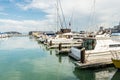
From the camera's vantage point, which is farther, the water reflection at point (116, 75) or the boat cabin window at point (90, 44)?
the boat cabin window at point (90, 44)

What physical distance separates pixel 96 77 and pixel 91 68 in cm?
197

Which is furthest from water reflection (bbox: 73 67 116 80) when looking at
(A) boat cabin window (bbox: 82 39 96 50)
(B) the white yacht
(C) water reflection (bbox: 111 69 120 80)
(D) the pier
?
(A) boat cabin window (bbox: 82 39 96 50)

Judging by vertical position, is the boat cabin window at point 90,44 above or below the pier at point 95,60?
above

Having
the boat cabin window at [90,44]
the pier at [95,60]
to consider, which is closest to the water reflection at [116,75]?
the pier at [95,60]

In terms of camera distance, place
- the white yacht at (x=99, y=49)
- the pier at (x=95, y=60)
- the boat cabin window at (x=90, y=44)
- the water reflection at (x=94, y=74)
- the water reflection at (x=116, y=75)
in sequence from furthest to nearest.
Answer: the boat cabin window at (x=90, y=44) → the white yacht at (x=99, y=49) → the pier at (x=95, y=60) → the water reflection at (x=94, y=74) → the water reflection at (x=116, y=75)

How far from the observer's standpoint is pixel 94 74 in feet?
58.4

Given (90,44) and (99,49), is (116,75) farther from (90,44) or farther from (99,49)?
(90,44)

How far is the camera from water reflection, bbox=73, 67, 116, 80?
1709cm

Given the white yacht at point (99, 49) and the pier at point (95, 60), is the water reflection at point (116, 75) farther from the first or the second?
the white yacht at point (99, 49)

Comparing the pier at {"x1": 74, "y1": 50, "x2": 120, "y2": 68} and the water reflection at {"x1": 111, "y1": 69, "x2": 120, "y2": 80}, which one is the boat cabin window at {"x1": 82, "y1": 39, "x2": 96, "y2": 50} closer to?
the pier at {"x1": 74, "y1": 50, "x2": 120, "y2": 68}

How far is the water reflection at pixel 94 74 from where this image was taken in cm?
1709

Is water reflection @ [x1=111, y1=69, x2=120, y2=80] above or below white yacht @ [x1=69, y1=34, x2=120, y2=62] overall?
below

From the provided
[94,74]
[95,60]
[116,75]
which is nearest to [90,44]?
[95,60]

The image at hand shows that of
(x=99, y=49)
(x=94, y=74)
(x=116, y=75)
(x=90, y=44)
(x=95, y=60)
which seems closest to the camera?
(x=116, y=75)
